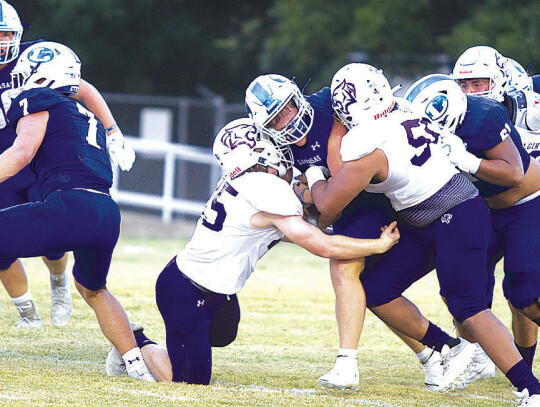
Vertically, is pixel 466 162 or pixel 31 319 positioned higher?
pixel 466 162

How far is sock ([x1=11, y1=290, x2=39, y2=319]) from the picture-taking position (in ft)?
19.9

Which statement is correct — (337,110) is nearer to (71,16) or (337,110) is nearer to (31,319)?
(31,319)

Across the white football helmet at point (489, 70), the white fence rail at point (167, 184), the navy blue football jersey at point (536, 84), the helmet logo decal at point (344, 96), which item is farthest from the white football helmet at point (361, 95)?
the white fence rail at point (167, 184)

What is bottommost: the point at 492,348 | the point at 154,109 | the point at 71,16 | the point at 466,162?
the point at 154,109

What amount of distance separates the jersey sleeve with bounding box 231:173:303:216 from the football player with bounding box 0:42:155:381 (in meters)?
0.76

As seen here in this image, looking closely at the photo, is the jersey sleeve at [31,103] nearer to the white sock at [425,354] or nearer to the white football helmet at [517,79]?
the white sock at [425,354]

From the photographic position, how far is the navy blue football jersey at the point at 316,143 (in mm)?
4590

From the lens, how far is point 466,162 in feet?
14.6

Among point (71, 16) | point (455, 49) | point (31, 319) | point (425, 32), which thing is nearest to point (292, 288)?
point (31, 319)

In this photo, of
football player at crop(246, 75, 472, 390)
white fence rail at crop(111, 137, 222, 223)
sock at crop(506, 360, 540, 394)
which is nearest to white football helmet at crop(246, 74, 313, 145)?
football player at crop(246, 75, 472, 390)

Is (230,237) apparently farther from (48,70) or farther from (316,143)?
(48,70)

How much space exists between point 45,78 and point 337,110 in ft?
5.01

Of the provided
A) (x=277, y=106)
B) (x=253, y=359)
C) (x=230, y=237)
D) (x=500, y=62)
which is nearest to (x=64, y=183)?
(x=230, y=237)

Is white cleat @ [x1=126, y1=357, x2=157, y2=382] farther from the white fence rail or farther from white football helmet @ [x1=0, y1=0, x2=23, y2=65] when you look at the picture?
the white fence rail
